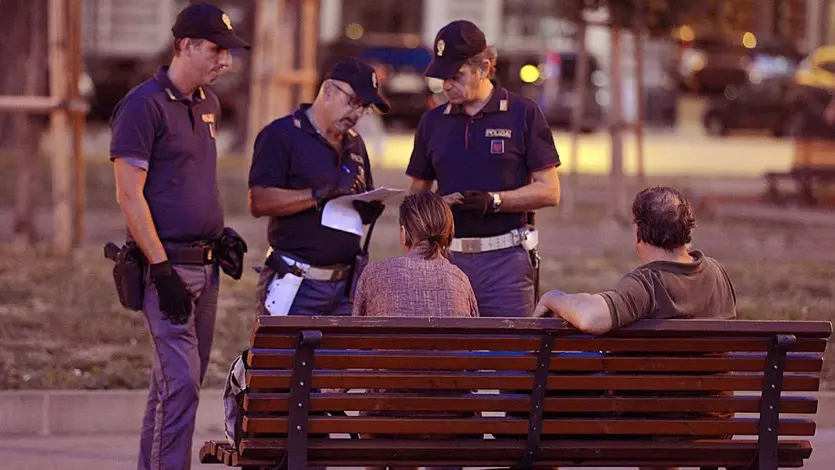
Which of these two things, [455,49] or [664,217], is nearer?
[664,217]

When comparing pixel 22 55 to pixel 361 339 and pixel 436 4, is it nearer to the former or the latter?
pixel 361 339

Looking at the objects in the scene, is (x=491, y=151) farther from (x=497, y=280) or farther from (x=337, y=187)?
(x=337, y=187)

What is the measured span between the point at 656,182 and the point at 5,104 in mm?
10754

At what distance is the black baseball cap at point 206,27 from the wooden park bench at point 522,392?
1.34 meters

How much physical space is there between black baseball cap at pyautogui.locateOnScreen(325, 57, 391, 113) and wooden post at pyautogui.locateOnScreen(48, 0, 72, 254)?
19.6 ft

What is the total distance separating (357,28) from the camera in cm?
4462

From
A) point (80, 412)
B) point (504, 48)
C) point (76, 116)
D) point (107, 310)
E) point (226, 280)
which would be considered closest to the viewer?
point (80, 412)

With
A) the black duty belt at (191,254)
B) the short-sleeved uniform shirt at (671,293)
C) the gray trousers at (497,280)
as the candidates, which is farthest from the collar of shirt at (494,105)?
the short-sleeved uniform shirt at (671,293)

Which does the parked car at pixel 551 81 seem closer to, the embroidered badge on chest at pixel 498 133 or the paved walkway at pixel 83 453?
the paved walkway at pixel 83 453

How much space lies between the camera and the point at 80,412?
7.84 meters

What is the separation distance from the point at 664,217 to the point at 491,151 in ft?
4.25

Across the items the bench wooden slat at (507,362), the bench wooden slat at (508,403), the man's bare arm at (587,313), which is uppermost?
the man's bare arm at (587,313)

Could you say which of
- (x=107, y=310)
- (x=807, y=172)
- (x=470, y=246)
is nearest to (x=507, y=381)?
(x=470, y=246)

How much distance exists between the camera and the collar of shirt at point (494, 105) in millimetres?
6719
